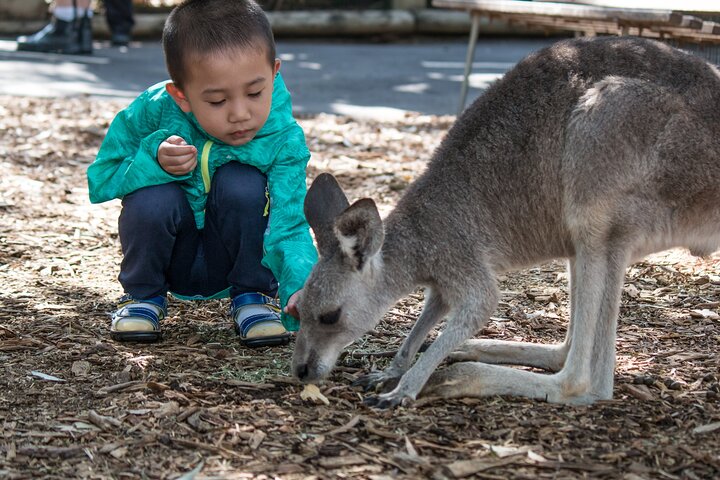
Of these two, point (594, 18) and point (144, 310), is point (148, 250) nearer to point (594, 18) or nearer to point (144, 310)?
point (144, 310)

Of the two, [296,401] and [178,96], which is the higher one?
[178,96]

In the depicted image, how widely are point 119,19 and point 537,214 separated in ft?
27.9

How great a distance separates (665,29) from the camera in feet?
17.0

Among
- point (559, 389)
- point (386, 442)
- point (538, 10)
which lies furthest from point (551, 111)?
point (538, 10)

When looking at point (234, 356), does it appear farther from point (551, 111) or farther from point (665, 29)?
point (665, 29)

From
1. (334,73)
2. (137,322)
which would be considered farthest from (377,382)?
(334,73)

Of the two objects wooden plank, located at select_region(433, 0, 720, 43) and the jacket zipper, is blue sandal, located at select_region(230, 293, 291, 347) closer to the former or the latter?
the jacket zipper

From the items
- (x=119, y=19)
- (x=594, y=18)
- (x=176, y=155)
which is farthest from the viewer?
(x=119, y=19)

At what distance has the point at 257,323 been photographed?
3479 millimetres

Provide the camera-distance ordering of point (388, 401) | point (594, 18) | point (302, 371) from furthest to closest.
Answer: point (594, 18), point (302, 371), point (388, 401)

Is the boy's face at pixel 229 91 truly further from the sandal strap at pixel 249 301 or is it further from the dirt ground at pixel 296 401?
the dirt ground at pixel 296 401

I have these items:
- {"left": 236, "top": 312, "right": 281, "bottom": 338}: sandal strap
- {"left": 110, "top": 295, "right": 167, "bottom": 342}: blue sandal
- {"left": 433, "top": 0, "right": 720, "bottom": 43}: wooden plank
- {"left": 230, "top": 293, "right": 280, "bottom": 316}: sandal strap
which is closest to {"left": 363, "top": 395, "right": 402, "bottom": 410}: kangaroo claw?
{"left": 236, "top": 312, "right": 281, "bottom": 338}: sandal strap

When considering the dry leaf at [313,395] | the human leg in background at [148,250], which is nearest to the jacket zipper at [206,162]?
the human leg in background at [148,250]

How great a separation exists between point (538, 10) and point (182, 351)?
323 cm
